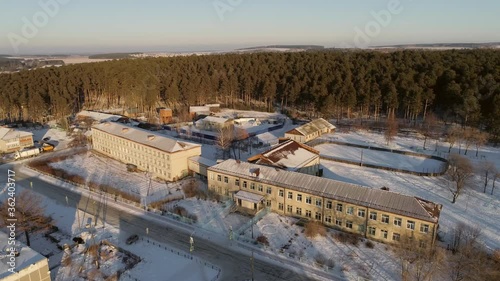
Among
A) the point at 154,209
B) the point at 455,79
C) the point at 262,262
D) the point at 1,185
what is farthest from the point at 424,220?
the point at 455,79

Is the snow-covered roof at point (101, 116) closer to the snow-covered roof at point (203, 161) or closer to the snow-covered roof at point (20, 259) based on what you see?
the snow-covered roof at point (203, 161)

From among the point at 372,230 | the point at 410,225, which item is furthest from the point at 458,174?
the point at 372,230

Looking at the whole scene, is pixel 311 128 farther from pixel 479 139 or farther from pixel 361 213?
pixel 361 213

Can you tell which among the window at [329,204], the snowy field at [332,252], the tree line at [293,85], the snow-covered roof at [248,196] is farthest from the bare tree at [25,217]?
the tree line at [293,85]

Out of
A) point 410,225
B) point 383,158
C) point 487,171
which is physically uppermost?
point 410,225

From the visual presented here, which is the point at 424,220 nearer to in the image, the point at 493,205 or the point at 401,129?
the point at 493,205

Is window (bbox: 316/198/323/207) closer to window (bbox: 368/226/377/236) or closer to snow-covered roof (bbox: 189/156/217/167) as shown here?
window (bbox: 368/226/377/236)

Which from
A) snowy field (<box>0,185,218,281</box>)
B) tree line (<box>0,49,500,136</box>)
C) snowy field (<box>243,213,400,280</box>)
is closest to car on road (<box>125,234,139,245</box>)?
snowy field (<box>0,185,218,281</box>)
